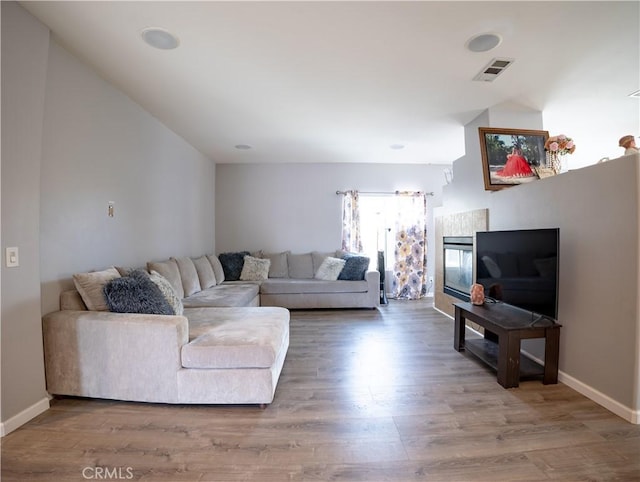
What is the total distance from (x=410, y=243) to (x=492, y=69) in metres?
3.51

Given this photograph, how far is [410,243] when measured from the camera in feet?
18.6

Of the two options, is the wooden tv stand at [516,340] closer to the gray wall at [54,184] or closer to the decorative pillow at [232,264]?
the gray wall at [54,184]

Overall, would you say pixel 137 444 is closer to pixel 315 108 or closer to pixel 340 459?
pixel 340 459

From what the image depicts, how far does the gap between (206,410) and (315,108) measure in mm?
2896

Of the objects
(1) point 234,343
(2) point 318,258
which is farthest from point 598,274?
(2) point 318,258

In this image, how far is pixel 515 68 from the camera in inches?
97.7

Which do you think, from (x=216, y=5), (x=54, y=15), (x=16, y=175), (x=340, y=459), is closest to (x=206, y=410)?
(x=340, y=459)

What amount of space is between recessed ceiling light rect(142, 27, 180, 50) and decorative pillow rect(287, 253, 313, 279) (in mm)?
3718

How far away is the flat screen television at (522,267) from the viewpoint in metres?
2.15

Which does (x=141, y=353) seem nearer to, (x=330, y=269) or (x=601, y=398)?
(x=601, y=398)

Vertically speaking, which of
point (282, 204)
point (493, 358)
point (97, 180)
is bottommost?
point (493, 358)

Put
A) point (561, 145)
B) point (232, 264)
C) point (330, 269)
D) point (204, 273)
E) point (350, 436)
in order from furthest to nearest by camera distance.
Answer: point (232, 264)
point (330, 269)
point (204, 273)
point (561, 145)
point (350, 436)

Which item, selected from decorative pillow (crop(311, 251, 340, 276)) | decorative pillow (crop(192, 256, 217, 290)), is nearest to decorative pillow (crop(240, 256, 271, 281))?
decorative pillow (crop(192, 256, 217, 290))

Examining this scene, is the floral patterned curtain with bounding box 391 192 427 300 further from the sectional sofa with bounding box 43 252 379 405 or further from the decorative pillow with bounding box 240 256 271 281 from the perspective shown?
the sectional sofa with bounding box 43 252 379 405
